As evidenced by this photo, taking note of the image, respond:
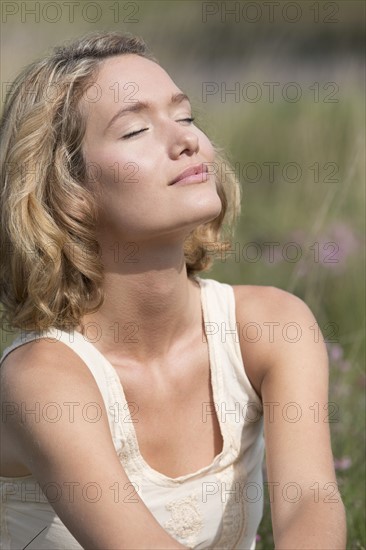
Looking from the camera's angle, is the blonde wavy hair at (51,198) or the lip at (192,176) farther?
the blonde wavy hair at (51,198)

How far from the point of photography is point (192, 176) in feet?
7.18

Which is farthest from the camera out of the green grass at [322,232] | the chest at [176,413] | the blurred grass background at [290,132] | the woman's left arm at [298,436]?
the blurred grass background at [290,132]

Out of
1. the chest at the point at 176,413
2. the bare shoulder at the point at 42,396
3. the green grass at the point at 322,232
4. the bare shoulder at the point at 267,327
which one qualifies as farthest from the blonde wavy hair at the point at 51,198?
the green grass at the point at 322,232

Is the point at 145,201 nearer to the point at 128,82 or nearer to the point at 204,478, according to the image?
the point at 128,82

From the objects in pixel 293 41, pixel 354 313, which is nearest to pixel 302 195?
pixel 354 313

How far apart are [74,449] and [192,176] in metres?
0.63

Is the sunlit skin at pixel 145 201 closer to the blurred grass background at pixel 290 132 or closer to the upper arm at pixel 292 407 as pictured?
the upper arm at pixel 292 407

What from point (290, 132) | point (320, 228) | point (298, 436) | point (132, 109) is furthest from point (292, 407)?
point (290, 132)

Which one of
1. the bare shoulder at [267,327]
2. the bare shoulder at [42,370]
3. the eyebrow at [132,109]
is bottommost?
the bare shoulder at [267,327]

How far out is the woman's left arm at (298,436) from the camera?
2107mm

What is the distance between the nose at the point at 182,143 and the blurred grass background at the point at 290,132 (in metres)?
0.63

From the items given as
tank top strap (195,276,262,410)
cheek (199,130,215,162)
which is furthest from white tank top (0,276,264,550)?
cheek (199,130,215,162)

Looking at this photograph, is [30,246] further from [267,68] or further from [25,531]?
[267,68]

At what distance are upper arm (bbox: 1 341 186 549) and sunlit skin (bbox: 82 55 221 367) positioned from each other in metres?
0.24
